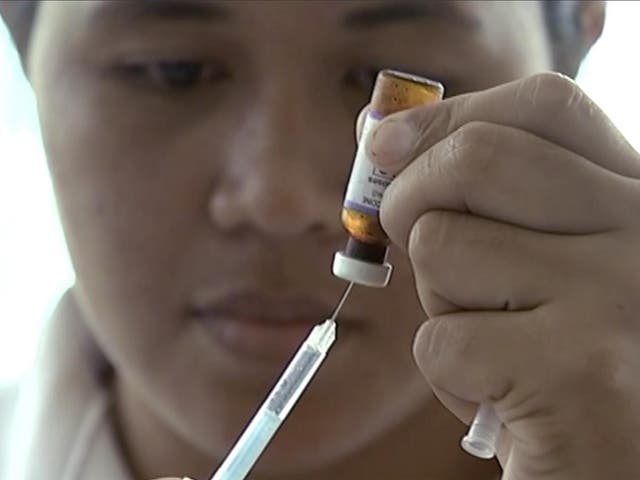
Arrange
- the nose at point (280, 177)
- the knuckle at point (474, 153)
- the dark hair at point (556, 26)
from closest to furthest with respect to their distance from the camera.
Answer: the knuckle at point (474, 153) → the nose at point (280, 177) → the dark hair at point (556, 26)

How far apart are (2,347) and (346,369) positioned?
0.57 metres

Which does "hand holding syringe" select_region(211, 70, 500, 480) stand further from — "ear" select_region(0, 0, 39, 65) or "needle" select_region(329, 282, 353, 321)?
"ear" select_region(0, 0, 39, 65)

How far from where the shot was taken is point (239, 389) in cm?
89

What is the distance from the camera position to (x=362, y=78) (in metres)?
0.84

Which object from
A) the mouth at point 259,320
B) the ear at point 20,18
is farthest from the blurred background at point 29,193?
the mouth at point 259,320

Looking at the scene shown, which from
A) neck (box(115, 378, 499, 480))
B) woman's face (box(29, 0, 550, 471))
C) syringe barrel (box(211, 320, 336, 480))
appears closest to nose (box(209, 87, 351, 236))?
woman's face (box(29, 0, 550, 471))

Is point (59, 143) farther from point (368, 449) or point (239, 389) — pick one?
point (368, 449)

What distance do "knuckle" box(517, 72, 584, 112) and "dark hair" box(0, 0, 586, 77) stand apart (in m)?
0.34

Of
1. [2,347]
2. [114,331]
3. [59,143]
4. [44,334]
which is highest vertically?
[59,143]

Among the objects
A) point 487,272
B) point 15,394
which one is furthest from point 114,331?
point 487,272

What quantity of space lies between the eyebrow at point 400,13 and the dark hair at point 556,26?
14 cm

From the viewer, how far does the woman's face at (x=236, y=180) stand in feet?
2.66

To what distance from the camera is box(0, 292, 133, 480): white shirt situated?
42.1 inches

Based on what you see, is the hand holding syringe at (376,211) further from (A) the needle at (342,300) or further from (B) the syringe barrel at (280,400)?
(A) the needle at (342,300)
